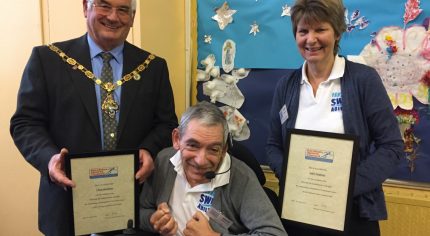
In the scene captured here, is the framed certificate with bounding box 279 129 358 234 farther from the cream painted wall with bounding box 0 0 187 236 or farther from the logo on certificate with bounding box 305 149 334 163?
the cream painted wall with bounding box 0 0 187 236

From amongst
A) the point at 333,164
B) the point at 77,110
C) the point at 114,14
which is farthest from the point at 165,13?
the point at 333,164

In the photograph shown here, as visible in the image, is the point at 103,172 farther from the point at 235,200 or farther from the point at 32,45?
the point at 32,45

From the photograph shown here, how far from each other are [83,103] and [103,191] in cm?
36

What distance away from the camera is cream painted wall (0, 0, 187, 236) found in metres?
2.33

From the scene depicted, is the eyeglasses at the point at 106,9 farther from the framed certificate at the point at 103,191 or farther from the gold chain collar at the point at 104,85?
the framed certificate at the point at 103,191

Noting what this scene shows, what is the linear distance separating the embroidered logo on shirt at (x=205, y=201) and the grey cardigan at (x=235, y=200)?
2 cm

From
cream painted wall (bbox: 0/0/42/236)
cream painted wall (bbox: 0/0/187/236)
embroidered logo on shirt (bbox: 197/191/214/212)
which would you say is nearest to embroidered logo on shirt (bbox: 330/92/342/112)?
embroidered logo on shirt (bbox: 197/191/214/212)

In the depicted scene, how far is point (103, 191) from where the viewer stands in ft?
4.21

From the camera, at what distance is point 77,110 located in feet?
4.66

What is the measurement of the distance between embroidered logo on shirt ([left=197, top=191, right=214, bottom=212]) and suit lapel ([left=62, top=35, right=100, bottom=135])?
48 centimetres

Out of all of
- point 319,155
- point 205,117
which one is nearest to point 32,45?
point 205,117

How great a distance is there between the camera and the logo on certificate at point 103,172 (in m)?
1.25

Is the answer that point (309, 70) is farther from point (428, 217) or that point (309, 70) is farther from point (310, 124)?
point (428, 217)

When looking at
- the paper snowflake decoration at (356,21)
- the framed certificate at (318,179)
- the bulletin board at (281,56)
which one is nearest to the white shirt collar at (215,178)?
the framed certificate at (318,179)
